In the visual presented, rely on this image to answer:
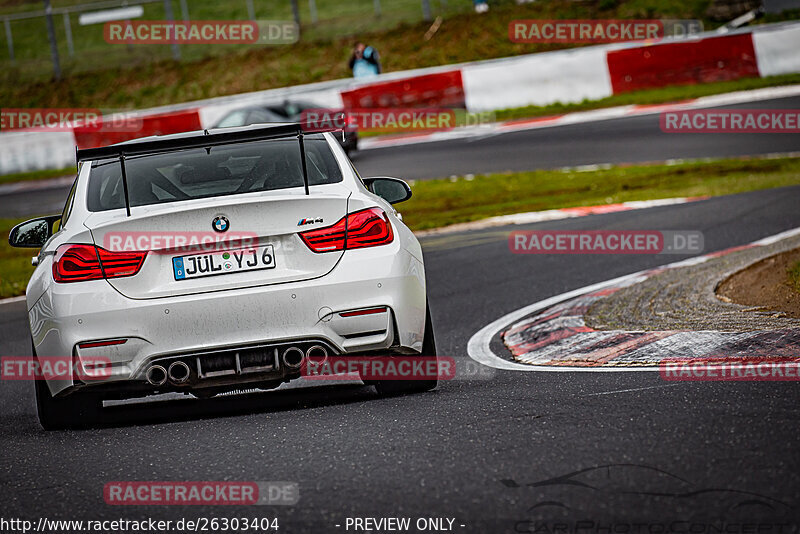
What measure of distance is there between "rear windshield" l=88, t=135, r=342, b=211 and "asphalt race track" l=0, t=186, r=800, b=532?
3.83 ft

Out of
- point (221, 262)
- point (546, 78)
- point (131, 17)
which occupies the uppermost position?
point (131, 17)

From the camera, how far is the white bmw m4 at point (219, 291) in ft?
18.7

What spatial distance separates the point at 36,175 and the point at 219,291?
22418 mm

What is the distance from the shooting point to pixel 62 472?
514cm

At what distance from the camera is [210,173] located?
6.43 meters

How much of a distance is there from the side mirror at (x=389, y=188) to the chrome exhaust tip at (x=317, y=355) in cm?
144

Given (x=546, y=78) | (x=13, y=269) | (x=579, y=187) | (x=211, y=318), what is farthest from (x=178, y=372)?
(x=546, y=78)
